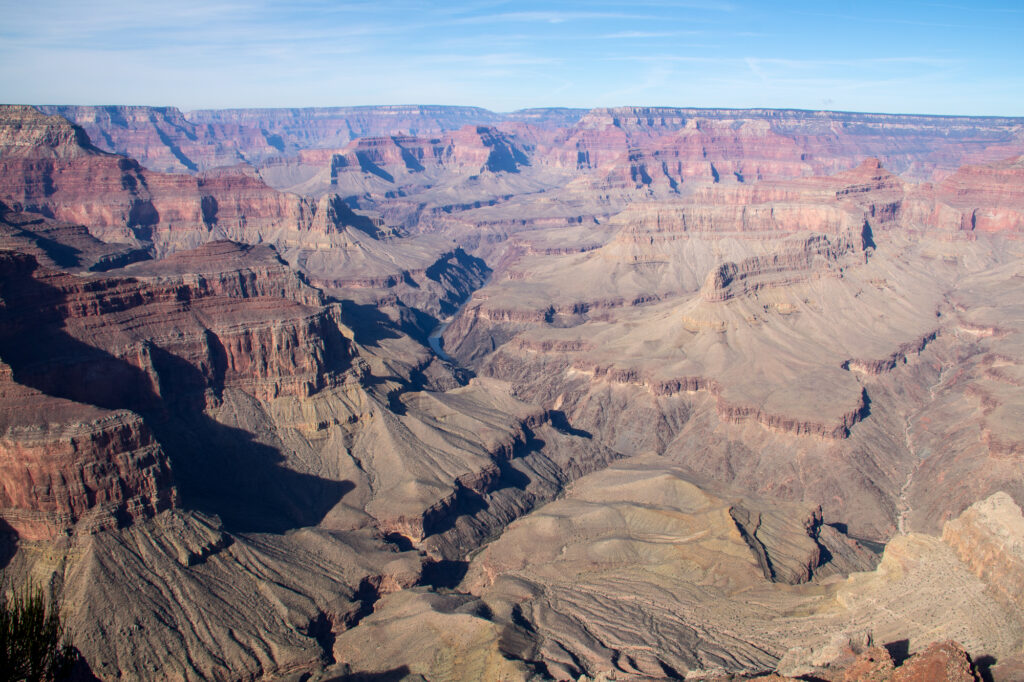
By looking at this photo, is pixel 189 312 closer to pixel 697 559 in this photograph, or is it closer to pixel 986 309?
pixel 697 559

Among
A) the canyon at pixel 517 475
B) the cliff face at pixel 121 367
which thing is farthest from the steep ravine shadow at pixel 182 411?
the canyon at pixel 517 475

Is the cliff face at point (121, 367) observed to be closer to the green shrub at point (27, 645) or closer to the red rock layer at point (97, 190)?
the green shrub at point (27, 645)

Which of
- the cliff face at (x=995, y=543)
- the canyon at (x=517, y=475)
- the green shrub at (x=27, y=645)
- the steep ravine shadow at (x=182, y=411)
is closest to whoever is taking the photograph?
the green shrub at (x=27, y=645)

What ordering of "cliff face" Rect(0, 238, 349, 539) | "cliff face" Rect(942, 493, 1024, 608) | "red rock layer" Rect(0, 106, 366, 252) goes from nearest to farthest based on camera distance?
"cliff face" Rect(942, 493, 1024, 608) → "cliff face" Rect(0, 238, 349, 539) → "red rock layer" Rect(0, 106, 366, 252)

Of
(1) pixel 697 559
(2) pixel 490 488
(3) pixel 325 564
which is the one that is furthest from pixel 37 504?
(1) pixel 697 559

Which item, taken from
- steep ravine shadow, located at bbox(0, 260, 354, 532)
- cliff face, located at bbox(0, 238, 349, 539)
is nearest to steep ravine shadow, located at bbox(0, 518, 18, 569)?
cliff face, located at bbox(0, 238, 349, 539)

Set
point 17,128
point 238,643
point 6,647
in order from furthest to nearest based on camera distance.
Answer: point 17,128
point 238,643
point 6,647

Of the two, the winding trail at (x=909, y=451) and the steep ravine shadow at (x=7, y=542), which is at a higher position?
the steep ravine shadow at (x=7, y=542)

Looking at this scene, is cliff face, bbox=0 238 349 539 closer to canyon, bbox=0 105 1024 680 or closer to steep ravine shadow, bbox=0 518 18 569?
canyon, bbox=0 105 1024 680

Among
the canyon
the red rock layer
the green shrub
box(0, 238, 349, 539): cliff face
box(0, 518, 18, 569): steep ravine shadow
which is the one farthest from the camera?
the red rock layer
